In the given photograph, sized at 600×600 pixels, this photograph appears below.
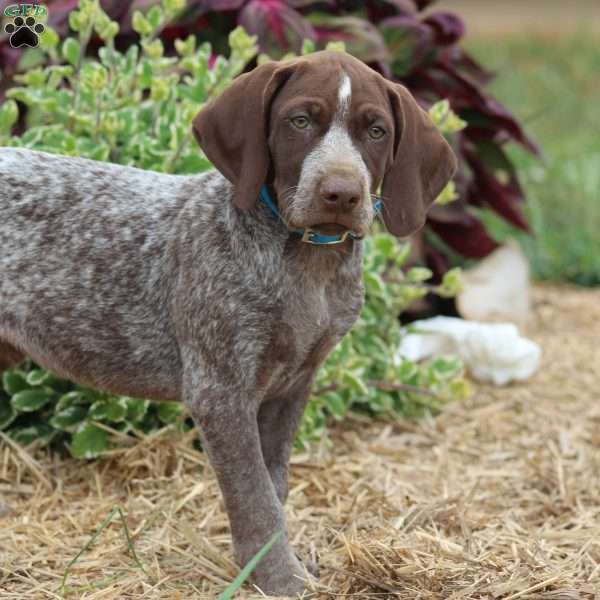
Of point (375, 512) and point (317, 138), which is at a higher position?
point (317, 138)

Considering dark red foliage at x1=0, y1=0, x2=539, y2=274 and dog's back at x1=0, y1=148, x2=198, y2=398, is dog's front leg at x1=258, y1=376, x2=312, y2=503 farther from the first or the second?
dark red foliage at x1=0, y1=0, x2=539, y2=274

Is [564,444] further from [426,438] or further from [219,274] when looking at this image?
[219,274]

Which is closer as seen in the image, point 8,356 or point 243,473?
point 243,473

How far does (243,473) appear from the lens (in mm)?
2537

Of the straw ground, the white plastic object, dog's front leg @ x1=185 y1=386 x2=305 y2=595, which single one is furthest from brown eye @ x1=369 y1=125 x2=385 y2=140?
the white plastic object

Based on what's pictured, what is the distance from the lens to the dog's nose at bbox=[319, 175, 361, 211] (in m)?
2.29

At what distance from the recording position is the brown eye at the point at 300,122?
2.37 metres

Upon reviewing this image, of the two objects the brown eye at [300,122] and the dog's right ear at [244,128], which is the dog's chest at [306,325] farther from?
the brown eye at [300,122]

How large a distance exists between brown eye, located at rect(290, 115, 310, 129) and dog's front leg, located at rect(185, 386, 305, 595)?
679 millimetres

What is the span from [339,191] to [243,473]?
2.49 feet

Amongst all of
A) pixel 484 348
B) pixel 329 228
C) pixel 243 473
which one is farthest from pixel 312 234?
pixel 484 348

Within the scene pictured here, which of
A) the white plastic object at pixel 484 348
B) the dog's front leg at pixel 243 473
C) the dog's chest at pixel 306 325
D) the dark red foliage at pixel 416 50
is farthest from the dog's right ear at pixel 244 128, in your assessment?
the white plastic object at pixel 484 348

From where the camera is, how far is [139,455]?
11.1ft

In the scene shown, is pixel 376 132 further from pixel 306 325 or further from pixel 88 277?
pixel 88 277
